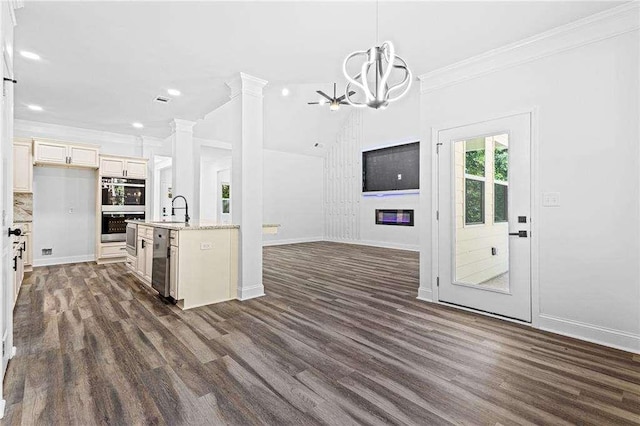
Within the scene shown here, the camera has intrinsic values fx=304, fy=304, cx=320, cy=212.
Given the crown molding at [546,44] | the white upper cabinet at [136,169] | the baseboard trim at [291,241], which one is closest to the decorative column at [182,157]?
the white upper cabinet at [136,169]

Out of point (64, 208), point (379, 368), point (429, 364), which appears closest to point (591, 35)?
point (429, 364)

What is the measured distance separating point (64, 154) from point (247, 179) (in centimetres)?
433

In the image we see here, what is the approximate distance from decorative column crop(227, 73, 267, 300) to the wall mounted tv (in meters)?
5.28

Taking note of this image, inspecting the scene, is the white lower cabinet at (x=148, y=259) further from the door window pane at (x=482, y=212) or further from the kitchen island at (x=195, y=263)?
the door window pane at (x=482, y=212)

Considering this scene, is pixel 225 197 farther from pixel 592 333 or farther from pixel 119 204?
pixel 592 333

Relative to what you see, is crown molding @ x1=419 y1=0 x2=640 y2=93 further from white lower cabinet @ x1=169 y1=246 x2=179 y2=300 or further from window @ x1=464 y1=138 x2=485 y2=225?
white lower cabinet @ x1=169 y1=246 x2=179 y2=300

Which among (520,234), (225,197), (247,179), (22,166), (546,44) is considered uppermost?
(546,44)

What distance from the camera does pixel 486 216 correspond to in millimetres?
3377

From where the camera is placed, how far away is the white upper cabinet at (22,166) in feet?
16.7

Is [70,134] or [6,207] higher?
[70,134]

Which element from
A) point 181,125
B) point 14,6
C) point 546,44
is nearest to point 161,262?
point 14,6

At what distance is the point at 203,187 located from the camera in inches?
397

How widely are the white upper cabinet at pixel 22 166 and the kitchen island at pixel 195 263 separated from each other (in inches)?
119

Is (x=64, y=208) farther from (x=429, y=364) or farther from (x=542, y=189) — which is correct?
(x=542, y=189)
